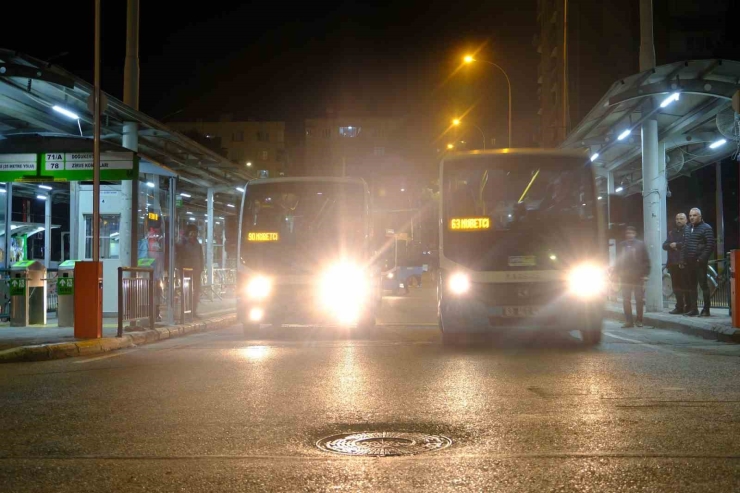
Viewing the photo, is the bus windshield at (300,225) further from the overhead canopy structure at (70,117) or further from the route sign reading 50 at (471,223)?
the route sign reading 50 at (471,223)

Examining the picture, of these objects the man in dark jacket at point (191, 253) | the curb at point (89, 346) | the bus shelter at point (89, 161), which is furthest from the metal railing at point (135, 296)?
the man in dark jacket at point (191, 253)

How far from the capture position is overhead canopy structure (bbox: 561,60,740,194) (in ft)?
50.0

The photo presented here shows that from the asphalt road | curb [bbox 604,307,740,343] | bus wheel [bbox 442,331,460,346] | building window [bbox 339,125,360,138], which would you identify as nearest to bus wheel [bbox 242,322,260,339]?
the asphalt road

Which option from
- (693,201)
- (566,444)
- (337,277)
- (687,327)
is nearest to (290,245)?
(337,277)

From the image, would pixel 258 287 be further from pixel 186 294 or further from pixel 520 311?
pixel 520 311

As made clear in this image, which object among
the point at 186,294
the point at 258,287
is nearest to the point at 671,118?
the point at 258,287

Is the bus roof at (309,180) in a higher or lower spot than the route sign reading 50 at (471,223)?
higher

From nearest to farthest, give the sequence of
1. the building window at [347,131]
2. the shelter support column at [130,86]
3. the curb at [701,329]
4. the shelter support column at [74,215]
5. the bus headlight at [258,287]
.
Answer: the curb at [701,329], the bus headlight at [258,287], the shelter support column at [130,86], the shelter support column at [74,215], the building window at [347,131]

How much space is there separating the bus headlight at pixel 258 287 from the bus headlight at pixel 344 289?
1039 millimetres

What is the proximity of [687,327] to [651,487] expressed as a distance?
36.9 ft

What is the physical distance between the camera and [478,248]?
1250cm

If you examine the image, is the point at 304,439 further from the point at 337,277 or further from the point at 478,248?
the point at 337,277

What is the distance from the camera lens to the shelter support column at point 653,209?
18.7m

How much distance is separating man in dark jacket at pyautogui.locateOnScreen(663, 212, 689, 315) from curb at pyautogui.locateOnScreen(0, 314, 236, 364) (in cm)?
1025
